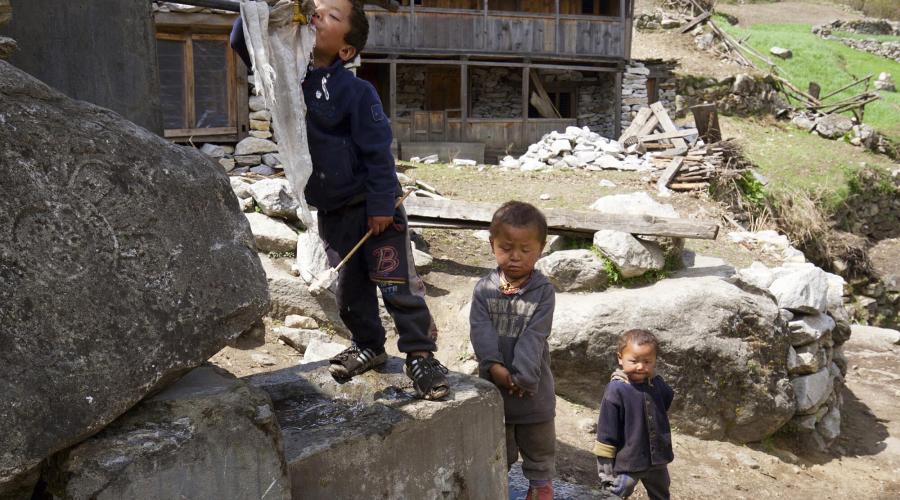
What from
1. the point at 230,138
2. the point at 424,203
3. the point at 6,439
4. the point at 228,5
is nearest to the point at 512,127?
the point at 230,138

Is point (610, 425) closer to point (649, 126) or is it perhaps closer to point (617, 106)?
point (649, 126)

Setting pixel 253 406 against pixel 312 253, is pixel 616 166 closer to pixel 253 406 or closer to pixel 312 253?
pixel 312 253

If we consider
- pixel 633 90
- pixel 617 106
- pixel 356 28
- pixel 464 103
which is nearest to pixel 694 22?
pixel 633 90

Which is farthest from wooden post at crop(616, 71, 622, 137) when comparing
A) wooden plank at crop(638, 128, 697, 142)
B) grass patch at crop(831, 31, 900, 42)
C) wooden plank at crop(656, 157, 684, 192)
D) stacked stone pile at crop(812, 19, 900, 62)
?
grass patch at crop(831, 31, 900, 42)

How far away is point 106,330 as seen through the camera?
6.23ft

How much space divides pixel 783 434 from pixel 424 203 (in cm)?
410

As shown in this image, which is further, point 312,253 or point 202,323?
point 312,253

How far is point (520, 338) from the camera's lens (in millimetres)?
3162

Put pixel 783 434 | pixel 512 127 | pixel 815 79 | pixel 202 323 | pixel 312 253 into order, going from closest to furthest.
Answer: pixel 202 323 → pixel 312 253 → pixel 783 434 → pixel 512 127 → pixel 815 79

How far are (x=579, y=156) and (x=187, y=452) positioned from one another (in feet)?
50.4

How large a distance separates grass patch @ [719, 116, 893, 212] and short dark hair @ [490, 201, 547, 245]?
36.2ft

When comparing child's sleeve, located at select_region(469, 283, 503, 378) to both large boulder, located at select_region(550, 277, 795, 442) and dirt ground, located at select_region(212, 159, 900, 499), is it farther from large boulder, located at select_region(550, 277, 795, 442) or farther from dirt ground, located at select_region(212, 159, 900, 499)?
large boulder, located at select_region(550, 277, 795, 442)

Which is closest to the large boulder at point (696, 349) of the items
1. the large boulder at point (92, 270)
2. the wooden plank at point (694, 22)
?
the large boulder at point (92, 270)

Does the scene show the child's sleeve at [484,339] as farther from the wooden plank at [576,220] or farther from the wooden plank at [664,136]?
the wooden plank at [664,136]
